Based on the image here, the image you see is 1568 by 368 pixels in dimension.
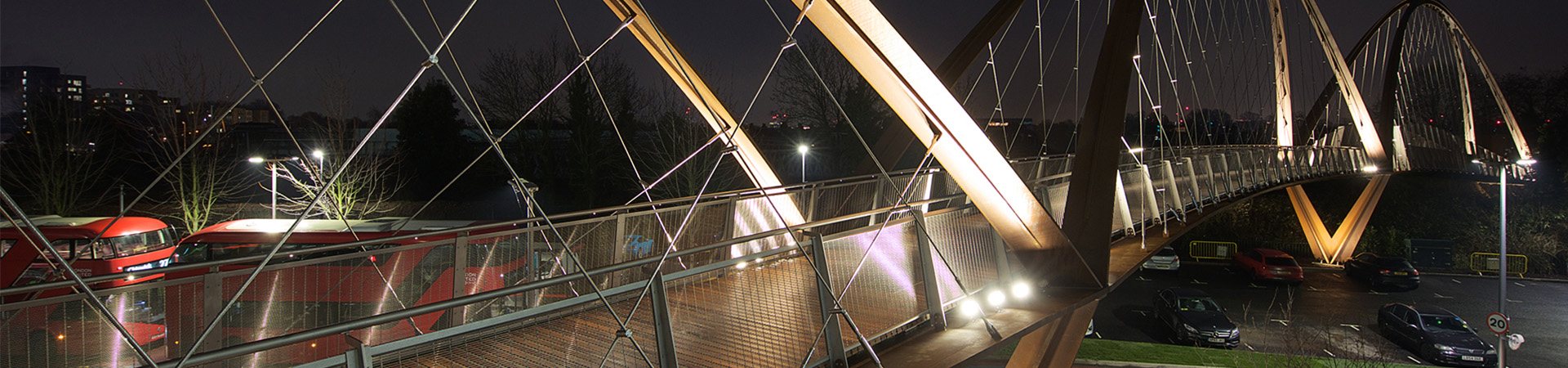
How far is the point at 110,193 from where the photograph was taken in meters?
22.4

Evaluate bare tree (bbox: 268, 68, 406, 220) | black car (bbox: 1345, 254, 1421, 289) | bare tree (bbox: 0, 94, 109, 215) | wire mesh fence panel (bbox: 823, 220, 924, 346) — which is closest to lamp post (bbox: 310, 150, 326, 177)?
bare tree (bbox: 268, 68, 406, 220)

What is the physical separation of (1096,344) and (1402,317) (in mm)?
7436

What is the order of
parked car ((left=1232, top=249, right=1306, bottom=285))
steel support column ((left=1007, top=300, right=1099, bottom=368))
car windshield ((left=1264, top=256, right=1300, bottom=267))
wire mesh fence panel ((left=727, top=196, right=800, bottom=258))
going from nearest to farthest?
steel support column ((left=1007, top=300, right=1099, bottom=368)) → wire mesh fence panel ((left=727, top=196, right=800, bottom=258)) → parked car ((left=1232, top=249, right=1306, bottom=285)) → car windshield ((left=1264, top=256, right=1300, bottom=267))

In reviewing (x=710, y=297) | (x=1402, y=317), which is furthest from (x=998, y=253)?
(x=1402, y=317)

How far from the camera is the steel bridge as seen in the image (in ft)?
12.7

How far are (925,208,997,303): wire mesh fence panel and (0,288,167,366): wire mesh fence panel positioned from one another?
486 centimetres

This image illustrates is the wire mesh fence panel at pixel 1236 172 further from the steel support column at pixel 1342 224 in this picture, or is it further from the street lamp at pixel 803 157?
the steel support column at pixel 1342 224

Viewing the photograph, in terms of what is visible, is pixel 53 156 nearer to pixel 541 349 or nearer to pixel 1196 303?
pixel 541 349

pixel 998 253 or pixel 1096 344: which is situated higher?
pixel 998 253

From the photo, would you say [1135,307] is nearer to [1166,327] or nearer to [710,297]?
[1166,327]

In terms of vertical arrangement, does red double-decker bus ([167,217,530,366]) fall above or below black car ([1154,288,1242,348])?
above

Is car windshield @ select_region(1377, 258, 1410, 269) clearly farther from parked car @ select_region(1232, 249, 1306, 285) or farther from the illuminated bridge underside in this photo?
the illuminated bridge underside

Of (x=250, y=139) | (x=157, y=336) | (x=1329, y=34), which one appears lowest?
(x=157, y=336)

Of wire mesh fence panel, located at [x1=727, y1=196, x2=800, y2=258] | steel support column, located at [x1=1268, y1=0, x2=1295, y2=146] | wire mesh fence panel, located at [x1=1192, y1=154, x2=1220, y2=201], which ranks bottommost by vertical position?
wire mesh fence panel, located at [x1=727, y1=196, x2=800, y2=258]
